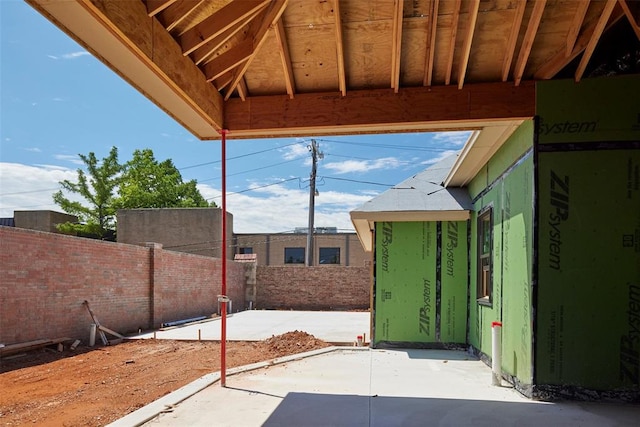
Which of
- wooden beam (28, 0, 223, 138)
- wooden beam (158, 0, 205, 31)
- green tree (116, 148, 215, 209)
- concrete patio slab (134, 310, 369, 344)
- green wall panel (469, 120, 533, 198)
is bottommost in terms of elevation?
concrete patio slab (134, 310, 369, 344)

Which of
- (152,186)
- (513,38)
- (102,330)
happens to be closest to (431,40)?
(513,38)

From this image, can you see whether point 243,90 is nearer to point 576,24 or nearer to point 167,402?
point 576,24

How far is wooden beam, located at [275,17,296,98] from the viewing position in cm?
445

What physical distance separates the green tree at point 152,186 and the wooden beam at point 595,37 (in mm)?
34395

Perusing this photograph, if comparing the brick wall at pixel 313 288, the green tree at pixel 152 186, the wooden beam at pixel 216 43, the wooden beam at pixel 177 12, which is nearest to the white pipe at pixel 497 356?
the wooden beam at pixel 216 43

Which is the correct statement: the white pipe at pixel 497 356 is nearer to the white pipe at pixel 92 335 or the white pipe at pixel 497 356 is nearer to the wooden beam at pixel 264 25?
the wooden beam at pixel 264 25

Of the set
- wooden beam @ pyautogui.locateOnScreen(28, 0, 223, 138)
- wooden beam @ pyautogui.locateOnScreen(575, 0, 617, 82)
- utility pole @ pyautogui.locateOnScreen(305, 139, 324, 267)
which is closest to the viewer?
wooden beam @ pyautogui.locateOnScreen(28, 0, 223, 138)

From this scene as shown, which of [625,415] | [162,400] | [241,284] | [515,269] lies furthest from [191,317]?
[625,415]

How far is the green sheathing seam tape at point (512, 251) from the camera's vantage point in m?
5.08

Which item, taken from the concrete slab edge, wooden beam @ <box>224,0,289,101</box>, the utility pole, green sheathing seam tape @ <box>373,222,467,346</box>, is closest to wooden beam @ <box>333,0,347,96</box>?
wooden beam @ <box>224,0,289,101</box>

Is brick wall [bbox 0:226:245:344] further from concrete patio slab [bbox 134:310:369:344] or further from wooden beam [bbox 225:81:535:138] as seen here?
wooden beam [bbox 225:81:535:138]

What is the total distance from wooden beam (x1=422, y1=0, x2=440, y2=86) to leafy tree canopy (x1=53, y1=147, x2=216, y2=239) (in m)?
31.9

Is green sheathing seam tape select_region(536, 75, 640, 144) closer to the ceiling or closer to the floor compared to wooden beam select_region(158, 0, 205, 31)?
closer to the floor

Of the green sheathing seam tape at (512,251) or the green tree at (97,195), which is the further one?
the green tree at (97,195)
